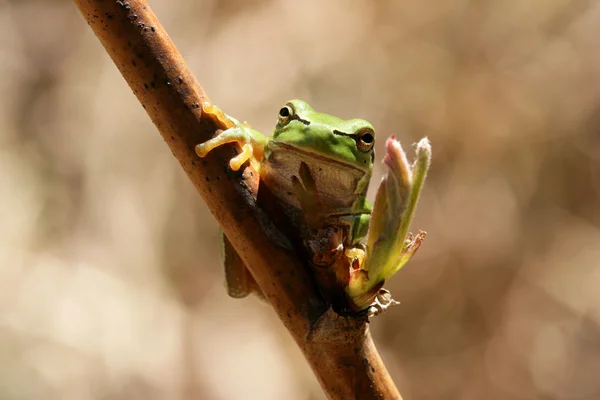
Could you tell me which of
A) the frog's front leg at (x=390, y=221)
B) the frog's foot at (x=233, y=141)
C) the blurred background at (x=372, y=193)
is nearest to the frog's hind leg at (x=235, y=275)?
the frog's foot at (x=233, y=141)

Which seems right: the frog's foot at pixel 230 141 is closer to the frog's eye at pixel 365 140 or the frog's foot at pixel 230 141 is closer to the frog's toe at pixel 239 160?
the frog's toe at pixel 239 160

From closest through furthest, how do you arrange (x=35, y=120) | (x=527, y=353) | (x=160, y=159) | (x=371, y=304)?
(x=371, y=304), (x=527, y=353), (x=160, y=159), (x=35, y=120)

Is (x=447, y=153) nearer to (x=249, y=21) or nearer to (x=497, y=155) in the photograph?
(x=497, y=155)

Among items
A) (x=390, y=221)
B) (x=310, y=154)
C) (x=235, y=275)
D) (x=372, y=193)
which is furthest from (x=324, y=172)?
(x=372, y=193)

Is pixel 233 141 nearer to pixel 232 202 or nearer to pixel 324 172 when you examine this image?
pixel 232 202

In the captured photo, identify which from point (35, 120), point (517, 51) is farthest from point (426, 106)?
point (35, 120)

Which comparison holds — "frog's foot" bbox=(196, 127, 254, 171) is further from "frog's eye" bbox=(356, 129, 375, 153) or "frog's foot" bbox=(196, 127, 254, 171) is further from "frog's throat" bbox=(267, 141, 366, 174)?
"frog's eye" bbox=(356, 129, 375, 153)

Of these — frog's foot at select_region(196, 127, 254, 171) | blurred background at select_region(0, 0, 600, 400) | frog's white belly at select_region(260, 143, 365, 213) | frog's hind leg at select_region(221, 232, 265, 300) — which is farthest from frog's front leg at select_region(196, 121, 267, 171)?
blurred background at select_region(0, 0, 600, 400)
